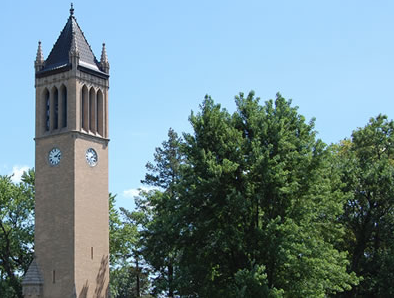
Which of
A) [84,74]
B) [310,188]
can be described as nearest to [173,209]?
[310,188]

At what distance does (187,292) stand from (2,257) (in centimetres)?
2467

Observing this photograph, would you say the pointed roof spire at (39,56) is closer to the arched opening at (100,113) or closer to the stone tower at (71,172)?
the stone tower at (71,172)

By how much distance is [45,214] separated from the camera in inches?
1967

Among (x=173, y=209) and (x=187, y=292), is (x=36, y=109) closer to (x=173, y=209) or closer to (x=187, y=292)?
(x=173, y=209)

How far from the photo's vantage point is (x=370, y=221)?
5047 centimetres

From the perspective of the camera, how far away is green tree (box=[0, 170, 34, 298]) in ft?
187

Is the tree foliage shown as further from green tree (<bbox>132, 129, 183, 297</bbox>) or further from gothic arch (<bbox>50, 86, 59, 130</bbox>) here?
gothic arch (<bbox>50, 86, 59, 130</bbox>)

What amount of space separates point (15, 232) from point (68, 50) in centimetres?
1501

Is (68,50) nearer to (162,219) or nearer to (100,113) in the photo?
(100,113)

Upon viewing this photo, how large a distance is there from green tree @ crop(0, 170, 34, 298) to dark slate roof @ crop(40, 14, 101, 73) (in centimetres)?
1138

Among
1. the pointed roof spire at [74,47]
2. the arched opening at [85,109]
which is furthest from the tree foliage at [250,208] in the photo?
the pointed roof spire at [74,47]

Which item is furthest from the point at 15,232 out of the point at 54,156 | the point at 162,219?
the point at 162,219

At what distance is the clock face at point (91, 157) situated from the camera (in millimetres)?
50806

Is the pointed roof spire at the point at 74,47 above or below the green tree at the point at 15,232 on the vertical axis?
above
